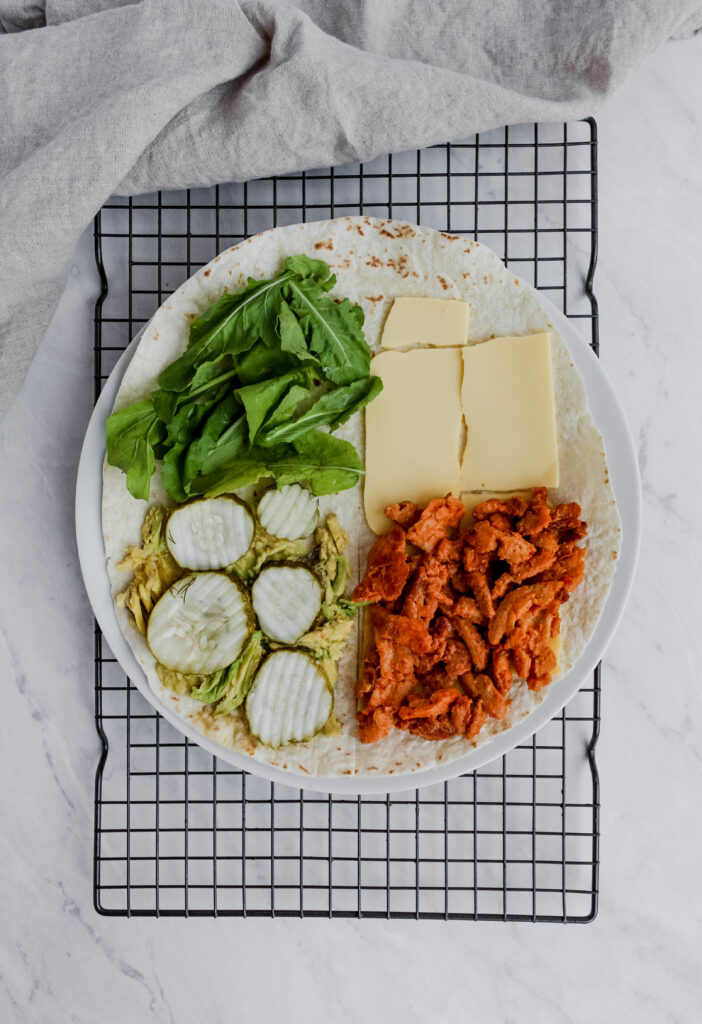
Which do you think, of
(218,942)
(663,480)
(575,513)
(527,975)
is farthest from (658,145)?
(218,942)

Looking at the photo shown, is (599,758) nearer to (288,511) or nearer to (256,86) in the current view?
(288,511)

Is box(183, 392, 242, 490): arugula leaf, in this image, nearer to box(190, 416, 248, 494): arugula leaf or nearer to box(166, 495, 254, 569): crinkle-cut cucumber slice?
box(190, 416, 248, 494): arugula leaf

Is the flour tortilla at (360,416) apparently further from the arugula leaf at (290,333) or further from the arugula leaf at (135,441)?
the arugula leaf at (290,333)

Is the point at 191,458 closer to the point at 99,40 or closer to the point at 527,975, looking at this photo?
the point at 99,40

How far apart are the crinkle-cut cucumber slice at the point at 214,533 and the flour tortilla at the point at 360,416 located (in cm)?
15

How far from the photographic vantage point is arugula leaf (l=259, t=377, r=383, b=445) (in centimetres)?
268

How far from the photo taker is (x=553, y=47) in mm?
2771

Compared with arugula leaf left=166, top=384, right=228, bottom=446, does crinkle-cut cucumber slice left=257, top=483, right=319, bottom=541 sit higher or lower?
lower

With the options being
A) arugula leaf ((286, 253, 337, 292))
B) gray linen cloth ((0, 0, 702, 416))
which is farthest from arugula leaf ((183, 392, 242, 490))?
gray linen cloth ((0, 0, 702, 416))

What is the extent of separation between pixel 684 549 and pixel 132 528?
2.08 m

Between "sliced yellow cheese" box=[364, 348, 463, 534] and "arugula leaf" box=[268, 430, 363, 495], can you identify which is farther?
"sliced yellow cheese" box=[364, 348, 463, 534]

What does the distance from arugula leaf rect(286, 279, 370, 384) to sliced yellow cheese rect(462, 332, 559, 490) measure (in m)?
0.40

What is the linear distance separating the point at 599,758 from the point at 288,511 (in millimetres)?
1546

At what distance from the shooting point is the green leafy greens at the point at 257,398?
8.73ft
